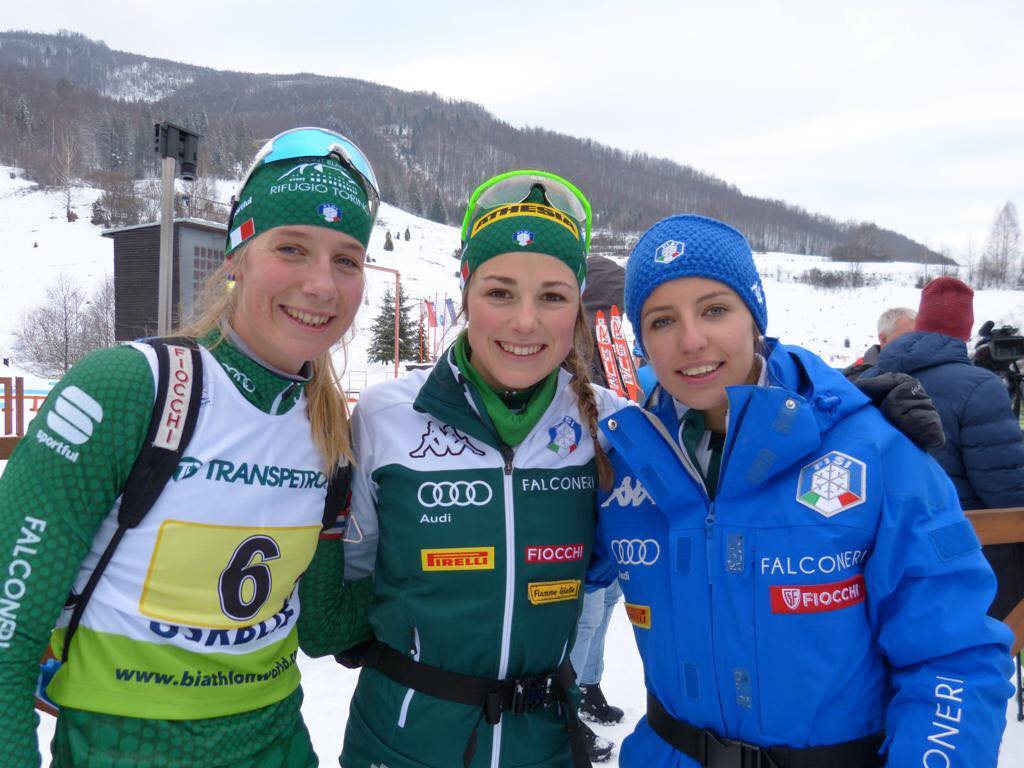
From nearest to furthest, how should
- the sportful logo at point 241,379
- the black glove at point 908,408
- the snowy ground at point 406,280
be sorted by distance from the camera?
1. the black glove at point 908,408
2. the sportful logo at point 241,379
3. the snowy ground at point 406,280

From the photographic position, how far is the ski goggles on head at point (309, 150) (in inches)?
66.1

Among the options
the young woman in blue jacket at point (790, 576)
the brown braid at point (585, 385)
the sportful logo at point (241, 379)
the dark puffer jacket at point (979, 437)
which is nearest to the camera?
the young woman in blue jacket at point (790, 576)

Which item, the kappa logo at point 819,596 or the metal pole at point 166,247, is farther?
the metal pole at point 166,247

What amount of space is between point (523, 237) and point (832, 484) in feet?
3.19

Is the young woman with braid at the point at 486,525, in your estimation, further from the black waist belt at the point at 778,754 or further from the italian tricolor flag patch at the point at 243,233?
the italian tricolor flag patch at the point at 243,233

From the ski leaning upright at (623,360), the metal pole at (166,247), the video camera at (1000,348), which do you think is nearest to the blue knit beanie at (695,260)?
the ski leaning upright at (623,360)

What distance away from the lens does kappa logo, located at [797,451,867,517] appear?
131 cm

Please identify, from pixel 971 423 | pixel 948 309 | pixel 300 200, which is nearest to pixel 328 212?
pixel 300 200

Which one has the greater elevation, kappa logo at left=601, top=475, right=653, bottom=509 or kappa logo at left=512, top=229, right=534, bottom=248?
kappa logo at left=512, top=229, right=534, bottom=248

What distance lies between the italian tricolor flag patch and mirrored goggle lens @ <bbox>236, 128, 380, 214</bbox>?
0.14 m

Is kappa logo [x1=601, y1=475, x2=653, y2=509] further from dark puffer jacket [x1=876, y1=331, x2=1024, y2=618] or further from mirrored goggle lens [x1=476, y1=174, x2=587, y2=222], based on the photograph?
dark puffer jacket [x1=876, y1=331, x2=1024, y2=618]

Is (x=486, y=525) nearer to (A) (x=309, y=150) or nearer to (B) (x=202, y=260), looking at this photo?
(A) (x=309, y=150)

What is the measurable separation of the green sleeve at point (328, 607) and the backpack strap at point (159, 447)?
A: 1.50 feet

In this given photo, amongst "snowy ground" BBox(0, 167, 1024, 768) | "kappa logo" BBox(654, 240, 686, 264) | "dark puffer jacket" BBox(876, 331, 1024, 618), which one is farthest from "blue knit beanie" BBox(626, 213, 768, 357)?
"snowy ground" BBox(0, 167, 1024, 768)
